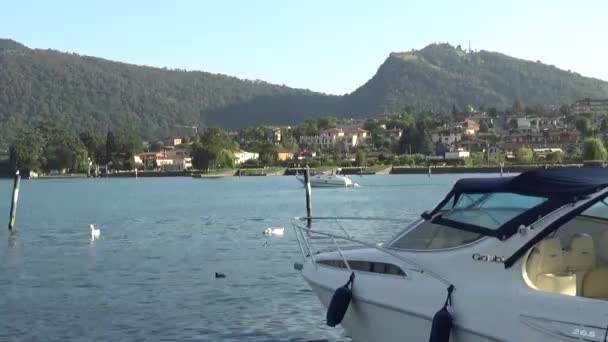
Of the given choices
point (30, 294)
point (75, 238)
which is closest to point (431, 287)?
point (30, 294)

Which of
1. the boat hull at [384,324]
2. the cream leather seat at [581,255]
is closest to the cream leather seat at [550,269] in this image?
the cream leather seat at [581,255]

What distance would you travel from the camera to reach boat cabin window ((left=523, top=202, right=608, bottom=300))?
11297 millimetres

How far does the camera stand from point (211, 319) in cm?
2141

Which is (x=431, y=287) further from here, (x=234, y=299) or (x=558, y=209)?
(x=234, y=299)

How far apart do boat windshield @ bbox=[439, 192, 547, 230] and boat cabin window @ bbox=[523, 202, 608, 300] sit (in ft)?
2.04

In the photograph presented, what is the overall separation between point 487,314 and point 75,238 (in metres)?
40.1

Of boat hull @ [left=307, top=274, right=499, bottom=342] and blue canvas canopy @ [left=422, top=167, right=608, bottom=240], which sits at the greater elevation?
blue canvas canopy @ [left=422, top=167, right=608, bottom=240]

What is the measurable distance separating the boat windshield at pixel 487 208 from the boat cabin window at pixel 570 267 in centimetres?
62

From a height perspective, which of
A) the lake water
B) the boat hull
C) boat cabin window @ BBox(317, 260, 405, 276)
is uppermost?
boat cabin window @ BBox(317, 260, 405, 276)

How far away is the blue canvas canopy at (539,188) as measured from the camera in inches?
452

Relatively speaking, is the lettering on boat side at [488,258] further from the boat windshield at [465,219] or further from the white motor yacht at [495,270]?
the boat windshield at [465,219]

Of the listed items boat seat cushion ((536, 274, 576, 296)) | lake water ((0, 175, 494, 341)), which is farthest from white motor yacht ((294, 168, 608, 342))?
lake water ((0, 175, 494, 341))

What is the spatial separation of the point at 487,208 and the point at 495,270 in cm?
133

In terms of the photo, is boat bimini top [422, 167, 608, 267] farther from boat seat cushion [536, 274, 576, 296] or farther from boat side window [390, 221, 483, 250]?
boat seat cushion [536, 274, 576, 296]
